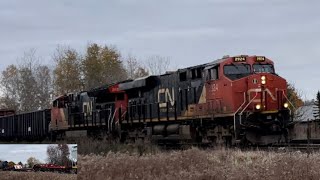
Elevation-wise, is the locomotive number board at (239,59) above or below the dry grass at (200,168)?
above

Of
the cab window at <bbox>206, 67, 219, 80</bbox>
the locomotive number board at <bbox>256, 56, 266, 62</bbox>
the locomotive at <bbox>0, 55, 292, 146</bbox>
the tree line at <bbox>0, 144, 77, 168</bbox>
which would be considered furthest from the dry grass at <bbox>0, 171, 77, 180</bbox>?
the locomotive number board at <bbox>256, 56, 266, 62</bbox>

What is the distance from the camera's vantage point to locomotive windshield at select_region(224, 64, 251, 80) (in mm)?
16897

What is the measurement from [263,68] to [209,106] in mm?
2599

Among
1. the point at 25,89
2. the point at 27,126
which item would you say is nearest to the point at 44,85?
the point at 25,89

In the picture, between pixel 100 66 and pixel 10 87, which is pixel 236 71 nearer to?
pixel 100 66

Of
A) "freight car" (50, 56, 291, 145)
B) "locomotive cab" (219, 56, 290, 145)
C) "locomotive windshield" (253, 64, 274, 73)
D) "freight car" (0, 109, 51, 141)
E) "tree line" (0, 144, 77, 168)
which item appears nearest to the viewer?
"tree line" (0, 144, 77, 168)

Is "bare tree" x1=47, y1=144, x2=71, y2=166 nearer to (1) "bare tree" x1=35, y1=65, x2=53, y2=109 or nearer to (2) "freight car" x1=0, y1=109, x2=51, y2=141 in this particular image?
(2) "freight car" x1=0, y1=109, x2=51, y2=141

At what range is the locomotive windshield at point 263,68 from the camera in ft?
A: 57.1

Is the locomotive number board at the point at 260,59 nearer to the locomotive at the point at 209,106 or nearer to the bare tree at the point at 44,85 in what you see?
the locomotive at the point at 209,106

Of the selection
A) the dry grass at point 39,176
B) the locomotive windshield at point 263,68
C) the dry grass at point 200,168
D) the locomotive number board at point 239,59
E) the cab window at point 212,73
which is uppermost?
the locomotive number board at point 239,59

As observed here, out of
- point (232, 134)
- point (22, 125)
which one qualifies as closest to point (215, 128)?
point (232, 134)

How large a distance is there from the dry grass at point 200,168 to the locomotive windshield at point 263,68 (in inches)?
266

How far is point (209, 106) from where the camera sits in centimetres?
1720

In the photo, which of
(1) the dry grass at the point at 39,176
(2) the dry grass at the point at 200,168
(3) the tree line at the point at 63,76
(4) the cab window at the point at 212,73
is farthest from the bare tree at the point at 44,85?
(1) the dry grass at the point at 39,176
